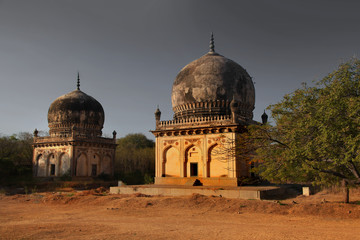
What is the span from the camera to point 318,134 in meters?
10.7

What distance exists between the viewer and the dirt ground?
820 cm

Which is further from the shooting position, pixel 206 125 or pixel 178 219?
pixel 206 125

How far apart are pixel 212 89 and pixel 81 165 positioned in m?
14.1

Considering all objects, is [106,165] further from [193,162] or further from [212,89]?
[212,89]

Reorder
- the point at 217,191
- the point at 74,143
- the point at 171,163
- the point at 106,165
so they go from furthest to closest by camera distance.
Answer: the point at 106,165, the point at 74,143, the point at 171,163, the point at 217,191

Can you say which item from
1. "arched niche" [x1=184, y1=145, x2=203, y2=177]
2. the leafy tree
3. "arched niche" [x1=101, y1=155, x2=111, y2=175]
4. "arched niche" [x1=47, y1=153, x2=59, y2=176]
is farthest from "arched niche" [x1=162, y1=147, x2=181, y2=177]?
the leafy tree

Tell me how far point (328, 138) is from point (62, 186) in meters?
21.0

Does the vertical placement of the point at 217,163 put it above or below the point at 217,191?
above

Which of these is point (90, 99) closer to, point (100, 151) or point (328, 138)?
point (100, 151)

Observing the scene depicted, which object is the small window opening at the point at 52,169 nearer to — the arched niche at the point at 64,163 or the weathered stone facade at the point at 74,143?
the weathered stone facade at the point at 74,143

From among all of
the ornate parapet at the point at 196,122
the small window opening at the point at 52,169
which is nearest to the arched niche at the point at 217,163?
the ornate parapet at the point at 196,122

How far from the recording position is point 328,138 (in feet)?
33.3

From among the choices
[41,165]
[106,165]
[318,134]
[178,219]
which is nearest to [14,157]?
[41,165]

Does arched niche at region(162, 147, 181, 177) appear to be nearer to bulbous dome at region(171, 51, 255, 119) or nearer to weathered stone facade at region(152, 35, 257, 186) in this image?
weathered stone facade at region(152, 35, 257, 186)
